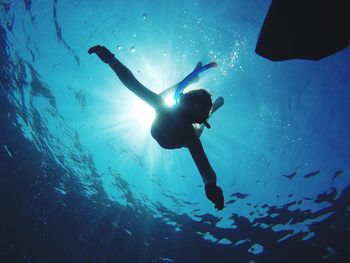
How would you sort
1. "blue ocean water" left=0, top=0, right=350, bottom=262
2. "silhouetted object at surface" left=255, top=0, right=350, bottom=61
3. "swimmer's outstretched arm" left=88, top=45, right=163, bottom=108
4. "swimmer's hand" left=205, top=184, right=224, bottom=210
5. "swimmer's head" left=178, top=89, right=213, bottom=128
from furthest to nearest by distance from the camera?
"blue ocean water" left=0, top=0, right=350, bottom=262, "swimmer's head" left=178, top=89, right=213, bottom=128, "swimmer's outstretched arm" left=88, top=45, right=163, bottom=108, "swimmer's hand" left=205, top=184, right=224, bottom=210, "silhouetted object at surface" left=255, top=0, right=350, bottom=61

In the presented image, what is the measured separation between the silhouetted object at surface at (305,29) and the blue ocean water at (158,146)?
6373mm

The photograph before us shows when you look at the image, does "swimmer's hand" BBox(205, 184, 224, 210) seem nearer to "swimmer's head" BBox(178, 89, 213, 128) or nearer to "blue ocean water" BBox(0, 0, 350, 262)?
"swimmer's head" BBox(178, 89, 213, 128)

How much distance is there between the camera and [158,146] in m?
12.8

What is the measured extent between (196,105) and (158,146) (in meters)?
9.60

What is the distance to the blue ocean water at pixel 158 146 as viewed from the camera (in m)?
9.43

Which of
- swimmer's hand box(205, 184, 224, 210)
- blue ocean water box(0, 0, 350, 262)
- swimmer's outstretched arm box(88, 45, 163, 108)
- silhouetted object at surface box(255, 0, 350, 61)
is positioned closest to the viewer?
silhouetted object at surface box(255, 0, 350, 61)

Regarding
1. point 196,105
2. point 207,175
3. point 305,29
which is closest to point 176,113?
point 196,105

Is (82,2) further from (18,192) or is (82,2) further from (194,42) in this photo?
(18,192)

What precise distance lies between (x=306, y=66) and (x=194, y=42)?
4179mm

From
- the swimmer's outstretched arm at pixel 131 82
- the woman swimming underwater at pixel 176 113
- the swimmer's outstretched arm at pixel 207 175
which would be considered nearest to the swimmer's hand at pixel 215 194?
the swimmer's outstretched arm at pixel 207 175

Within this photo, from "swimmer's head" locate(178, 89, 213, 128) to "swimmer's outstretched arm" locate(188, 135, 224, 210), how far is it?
0.25 m

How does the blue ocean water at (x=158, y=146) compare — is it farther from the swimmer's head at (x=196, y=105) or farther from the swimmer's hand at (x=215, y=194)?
the swimmer's hand at (x=215, y=194)

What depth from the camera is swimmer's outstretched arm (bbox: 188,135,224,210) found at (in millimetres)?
2906

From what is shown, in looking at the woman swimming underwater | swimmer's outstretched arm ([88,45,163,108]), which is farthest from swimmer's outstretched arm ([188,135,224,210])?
swimmer's outstretched arm ([88,45,163,108])
